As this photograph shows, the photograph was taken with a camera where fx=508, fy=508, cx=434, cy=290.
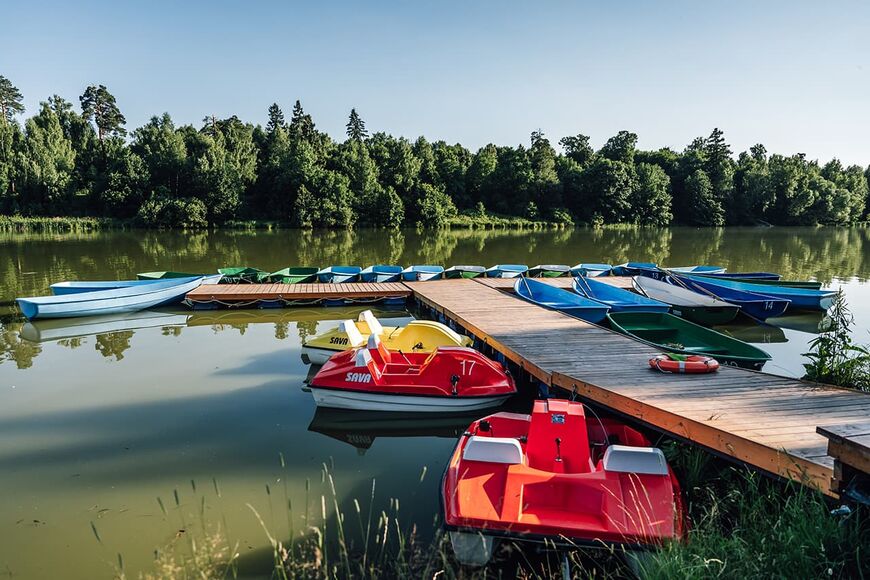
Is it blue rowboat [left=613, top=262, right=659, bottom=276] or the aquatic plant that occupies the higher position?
blue rowboat [left=613, top=262, right=659, bottom=276]

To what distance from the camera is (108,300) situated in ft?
45.2

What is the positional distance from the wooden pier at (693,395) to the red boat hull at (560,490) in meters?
0.60

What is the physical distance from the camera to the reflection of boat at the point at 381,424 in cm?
699

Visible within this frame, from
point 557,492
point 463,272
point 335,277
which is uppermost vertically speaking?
point 463,272

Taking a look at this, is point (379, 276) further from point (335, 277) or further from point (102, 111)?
point (102, 111)

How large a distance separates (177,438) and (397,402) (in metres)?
2.92

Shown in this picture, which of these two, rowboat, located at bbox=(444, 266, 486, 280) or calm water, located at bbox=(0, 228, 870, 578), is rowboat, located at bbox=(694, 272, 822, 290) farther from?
rowboat, located at bbox=(444, 266, 486, 280)

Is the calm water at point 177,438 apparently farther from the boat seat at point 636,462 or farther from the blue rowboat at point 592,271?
the blue rowboat at point 592,271

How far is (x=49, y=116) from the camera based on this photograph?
5853 centimetres

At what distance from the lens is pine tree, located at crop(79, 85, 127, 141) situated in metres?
72.3

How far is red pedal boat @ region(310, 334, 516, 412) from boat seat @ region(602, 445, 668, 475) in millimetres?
2937

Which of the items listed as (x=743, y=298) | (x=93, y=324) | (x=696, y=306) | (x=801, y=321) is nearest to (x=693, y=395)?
(x=696, y=306)

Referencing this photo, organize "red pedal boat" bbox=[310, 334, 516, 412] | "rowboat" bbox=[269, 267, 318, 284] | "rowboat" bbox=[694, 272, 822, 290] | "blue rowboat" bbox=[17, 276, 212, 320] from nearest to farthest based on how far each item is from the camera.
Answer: "red pedal boat" bbox=[310, 334, 516, 412] → "blue rowboat" bbox=[17, 276, 212, 320] → "rowboat" bbox=[694, 272, 822, 290] → "rowboat" bbox=[269, 267, 318, 284]

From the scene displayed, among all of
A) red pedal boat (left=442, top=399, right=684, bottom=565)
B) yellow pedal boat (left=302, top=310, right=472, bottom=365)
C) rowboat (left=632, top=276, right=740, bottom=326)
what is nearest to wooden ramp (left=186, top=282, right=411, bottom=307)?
yellow pedal boat (left=302, top=310, right=472, bottom=365)
